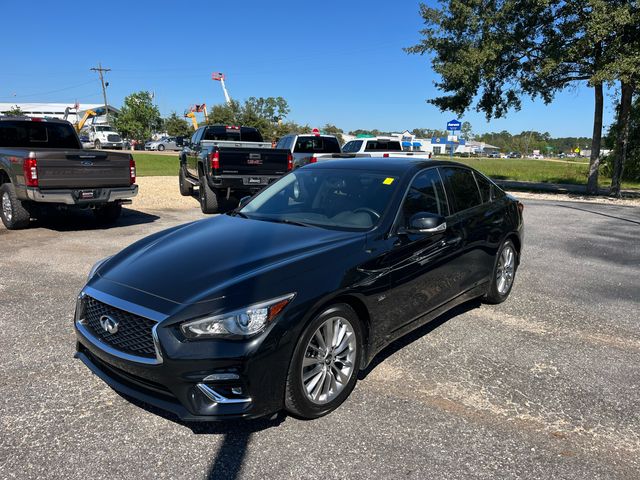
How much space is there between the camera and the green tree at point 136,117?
201 feet

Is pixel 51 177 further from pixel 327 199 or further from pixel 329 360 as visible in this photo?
pixel 329 360

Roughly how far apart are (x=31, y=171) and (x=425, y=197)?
6855 millimetres

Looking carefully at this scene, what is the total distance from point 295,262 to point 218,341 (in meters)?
0.69

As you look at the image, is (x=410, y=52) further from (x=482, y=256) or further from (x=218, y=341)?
(x=218, y=341)

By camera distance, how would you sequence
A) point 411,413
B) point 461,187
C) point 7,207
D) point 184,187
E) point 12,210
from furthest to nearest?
point 184,187
point 7,207
point 12,210
point 461,187
point 411,413

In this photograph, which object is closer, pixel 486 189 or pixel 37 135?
pixel 486 189

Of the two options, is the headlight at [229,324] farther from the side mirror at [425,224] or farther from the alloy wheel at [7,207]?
the alloy wheel at [7,207]

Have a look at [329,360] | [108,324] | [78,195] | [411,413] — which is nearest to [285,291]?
[329,360]

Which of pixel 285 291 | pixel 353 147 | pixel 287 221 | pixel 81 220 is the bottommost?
pixel 81 220

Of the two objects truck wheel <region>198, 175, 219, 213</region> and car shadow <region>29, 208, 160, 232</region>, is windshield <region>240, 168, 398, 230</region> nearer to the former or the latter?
car shadow <region>29, 208, 160, 232</region>

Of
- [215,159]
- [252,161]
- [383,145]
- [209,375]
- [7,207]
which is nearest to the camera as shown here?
[209,375]

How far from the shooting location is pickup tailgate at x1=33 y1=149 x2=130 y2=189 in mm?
8281

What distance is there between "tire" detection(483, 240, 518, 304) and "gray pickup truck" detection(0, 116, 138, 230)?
22.3ft

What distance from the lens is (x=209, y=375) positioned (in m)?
2.65
